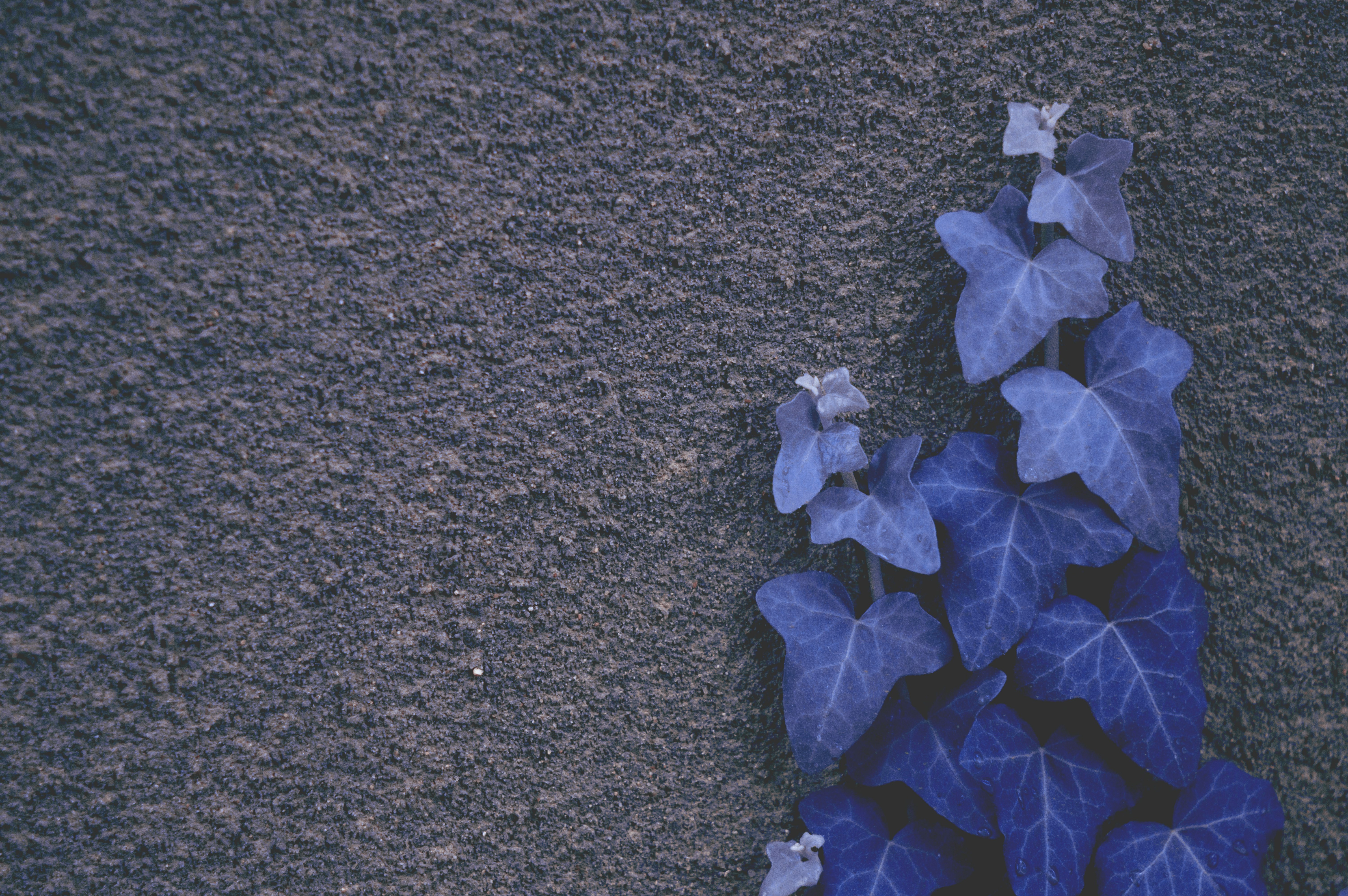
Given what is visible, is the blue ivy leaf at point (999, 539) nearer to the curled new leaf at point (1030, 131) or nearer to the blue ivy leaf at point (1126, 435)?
the blue ivy leaf at point (1126, 435)

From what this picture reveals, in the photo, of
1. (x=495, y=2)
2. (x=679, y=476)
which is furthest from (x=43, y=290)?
(x=679, y=476)

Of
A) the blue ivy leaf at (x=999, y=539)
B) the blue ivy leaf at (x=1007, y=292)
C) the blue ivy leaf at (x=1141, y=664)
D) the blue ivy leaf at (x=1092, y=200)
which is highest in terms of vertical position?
the blue ivy leaf at (x=1092, y=200)

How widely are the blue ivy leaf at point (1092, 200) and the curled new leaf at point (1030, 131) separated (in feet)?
0.11

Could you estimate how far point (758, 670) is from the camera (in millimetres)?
815

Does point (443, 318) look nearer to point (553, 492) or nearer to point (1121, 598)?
point (553, 492)

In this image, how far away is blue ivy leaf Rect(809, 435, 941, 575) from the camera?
0.71 m

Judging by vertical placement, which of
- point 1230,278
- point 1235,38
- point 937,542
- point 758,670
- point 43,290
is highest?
point 1235,38

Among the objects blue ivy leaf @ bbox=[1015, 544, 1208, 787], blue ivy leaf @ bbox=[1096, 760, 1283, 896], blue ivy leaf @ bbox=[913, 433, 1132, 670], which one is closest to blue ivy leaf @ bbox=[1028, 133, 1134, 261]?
blue ivy leaf @ bbox=[913, 433, 1132, 670]

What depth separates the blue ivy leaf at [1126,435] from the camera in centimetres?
72

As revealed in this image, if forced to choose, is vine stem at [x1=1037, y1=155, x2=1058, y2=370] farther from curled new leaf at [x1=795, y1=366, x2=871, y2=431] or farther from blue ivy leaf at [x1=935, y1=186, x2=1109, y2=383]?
curled new leaf at [x1=795, y1=366, x2=871, y2=431]

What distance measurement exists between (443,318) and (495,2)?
1.15 ft

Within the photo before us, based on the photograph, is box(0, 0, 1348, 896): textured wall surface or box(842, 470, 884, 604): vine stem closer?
box(0, 0, 1348, 896): textured wall surface

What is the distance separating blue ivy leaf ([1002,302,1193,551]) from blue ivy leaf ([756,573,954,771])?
21 centimetres

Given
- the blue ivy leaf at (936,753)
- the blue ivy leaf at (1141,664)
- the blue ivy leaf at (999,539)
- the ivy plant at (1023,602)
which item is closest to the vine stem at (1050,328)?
the ivy plant at (1023,602)
